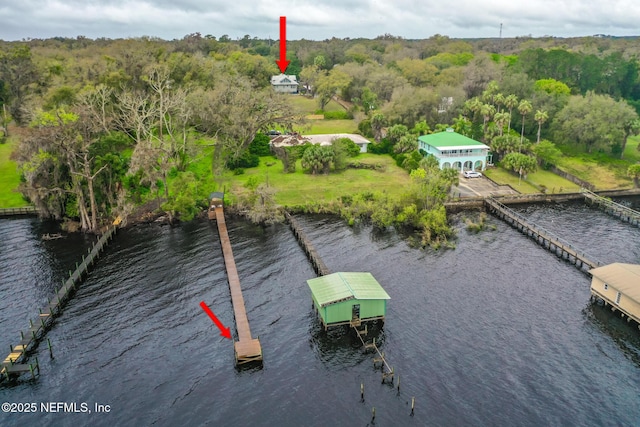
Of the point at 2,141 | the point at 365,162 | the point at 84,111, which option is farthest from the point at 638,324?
the point at 2,141

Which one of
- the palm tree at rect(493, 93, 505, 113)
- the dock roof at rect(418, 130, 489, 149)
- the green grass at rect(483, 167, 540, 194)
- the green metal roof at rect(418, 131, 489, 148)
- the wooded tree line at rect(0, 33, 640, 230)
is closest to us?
the wooded tree line at rect(0, 33, 640, 230)

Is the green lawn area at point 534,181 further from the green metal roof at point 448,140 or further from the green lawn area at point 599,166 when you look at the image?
the green metal roof at point 448,140

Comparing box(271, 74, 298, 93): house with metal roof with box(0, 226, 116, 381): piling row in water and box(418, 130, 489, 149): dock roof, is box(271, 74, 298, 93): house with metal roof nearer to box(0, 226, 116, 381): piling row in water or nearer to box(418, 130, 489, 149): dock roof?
box(418, 130, 489, 149): dock roof

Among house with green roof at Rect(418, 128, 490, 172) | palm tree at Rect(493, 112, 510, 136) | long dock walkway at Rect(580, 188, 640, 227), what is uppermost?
palm tree at Rect(493, 112, 510, 136)

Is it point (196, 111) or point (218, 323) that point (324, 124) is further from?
point (218, 323)

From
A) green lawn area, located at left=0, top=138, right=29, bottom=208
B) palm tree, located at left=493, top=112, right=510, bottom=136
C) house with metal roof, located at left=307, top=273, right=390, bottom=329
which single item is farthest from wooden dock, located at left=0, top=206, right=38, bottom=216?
palm tree, located at left=493, top=112, right=510, bottom=136

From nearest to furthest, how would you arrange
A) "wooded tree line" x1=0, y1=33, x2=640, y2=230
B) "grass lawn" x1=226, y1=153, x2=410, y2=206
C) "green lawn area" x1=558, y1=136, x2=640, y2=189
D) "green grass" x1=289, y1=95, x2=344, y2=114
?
"wooded tree line" x1=0, y1=33, x2=640, y2=230 → "grass lawn" x1=226, y1=153, x2=410, y2=206 → "green lawn area" x1=558, y1=136, x2=640, y2=189 → "green grass" x1=289, y1=95, x2=344, y2=114

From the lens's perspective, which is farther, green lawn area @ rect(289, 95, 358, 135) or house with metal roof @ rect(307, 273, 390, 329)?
green lawn area @ rect(289, 95, 358, 135)

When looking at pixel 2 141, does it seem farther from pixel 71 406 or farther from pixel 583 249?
pixel 583 249
